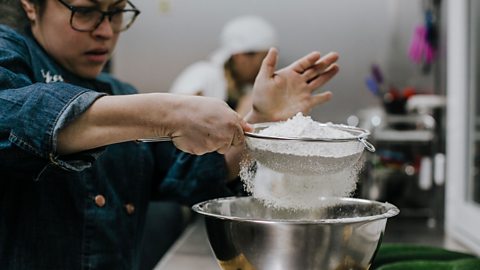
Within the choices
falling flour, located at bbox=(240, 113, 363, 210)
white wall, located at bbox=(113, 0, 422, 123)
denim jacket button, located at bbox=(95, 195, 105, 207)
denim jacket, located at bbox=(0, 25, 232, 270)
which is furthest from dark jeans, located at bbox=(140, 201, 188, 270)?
white wall, located at bbox=(113, 0, 422, 123)

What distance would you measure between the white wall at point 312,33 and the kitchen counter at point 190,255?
1.12 m

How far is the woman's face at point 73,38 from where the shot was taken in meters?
1.02

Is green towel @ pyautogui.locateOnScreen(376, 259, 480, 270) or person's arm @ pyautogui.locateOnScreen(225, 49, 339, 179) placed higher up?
person's arm @ pyautogui.locateOnScreen(225, 49, 339, 179)

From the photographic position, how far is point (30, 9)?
3.49ft

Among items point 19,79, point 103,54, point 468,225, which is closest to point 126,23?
point 103,54

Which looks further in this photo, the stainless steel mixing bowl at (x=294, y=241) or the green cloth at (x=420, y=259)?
the green cloth at (x=420, y=259)

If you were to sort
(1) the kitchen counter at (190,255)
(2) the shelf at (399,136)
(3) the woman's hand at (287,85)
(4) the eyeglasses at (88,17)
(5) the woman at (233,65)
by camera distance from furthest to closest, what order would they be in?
(5) the woman at (233,65), (2) the shelf at (399,136), (1) the kitchen counter at (190,255), (3) the woman's hand at (287,85), (4) the eyeglasses at (88,17)

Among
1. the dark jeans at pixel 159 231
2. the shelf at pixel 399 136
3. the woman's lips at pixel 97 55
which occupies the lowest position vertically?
the dark jeans at pixel 159 231

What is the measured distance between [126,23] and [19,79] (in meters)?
0.29

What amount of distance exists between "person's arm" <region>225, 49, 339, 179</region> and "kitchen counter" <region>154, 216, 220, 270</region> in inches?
17.5

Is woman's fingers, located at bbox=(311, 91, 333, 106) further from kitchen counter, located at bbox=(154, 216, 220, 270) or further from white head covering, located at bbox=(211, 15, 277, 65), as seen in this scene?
white head covering, located at bbox=(211, 15, 277, 65)

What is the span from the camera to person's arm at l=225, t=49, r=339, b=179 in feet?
3.67

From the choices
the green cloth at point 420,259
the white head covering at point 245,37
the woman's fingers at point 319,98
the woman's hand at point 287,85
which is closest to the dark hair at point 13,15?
the woman's hand at point 287,85

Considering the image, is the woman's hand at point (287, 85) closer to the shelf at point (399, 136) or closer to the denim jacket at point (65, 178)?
the denim jacket at point (65, 178)
